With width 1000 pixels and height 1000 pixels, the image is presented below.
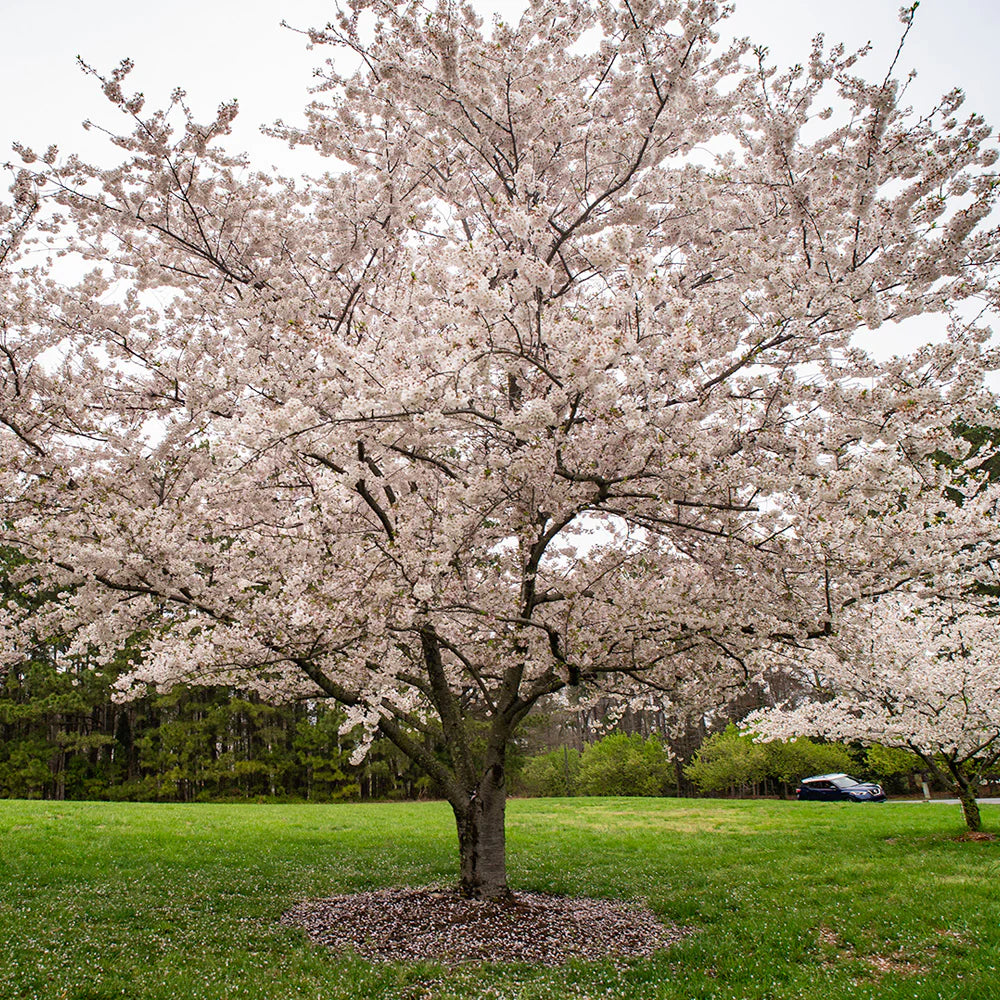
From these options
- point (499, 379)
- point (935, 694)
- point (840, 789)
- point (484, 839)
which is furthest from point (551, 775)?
point (499, 379)

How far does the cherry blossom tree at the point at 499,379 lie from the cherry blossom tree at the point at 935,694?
415cm

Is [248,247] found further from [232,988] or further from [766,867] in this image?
[766,867]

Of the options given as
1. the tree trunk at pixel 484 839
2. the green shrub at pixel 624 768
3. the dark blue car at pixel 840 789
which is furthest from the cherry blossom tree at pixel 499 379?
the green shrub at pixel 624 768

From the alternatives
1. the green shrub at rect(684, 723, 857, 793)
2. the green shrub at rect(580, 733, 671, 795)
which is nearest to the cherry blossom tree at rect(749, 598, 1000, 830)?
the green shrub at rect(684, 723, 857, 793)

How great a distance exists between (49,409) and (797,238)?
6597mm

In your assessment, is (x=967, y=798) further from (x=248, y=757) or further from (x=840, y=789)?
(x=248, y=757)

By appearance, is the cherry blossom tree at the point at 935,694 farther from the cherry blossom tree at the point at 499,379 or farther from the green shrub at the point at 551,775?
the green shrub at the point at 551,775

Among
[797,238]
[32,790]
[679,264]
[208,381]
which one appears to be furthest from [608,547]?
[32,790]

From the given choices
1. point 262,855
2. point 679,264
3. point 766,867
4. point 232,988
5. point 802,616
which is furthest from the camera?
point 262,855

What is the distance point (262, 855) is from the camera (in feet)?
32.9

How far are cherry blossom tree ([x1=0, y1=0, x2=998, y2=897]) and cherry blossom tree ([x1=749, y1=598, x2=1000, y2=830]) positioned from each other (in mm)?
4155

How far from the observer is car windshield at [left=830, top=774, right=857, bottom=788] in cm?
2345

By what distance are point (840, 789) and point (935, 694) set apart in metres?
15.0

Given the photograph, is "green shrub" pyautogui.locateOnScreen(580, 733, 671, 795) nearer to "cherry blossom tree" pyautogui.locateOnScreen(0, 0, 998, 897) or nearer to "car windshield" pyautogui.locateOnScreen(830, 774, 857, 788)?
"car windshield" pyautogui.locateOnScreen(830, 774, 857, 788)
